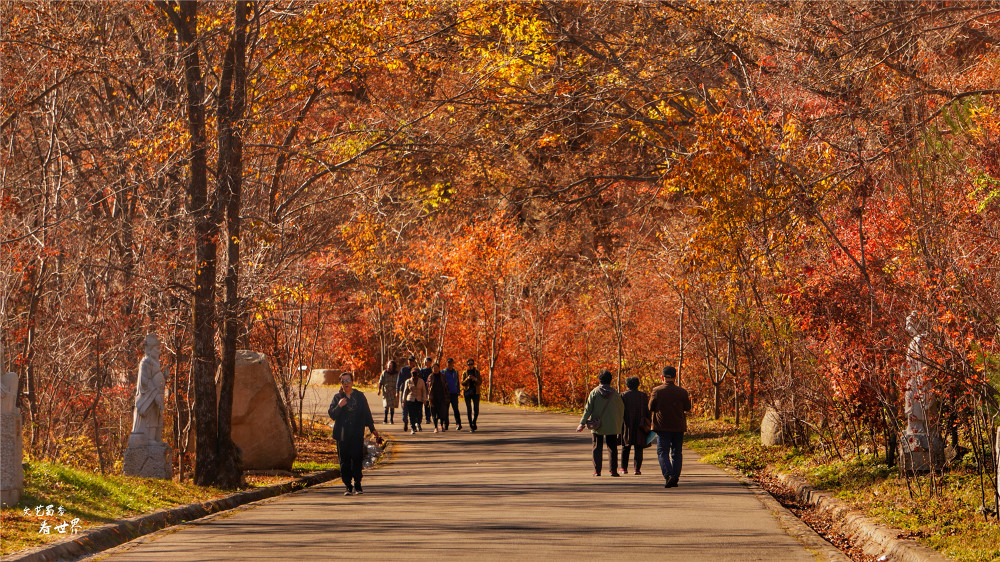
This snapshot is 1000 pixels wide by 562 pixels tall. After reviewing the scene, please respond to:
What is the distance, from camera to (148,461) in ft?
55.7

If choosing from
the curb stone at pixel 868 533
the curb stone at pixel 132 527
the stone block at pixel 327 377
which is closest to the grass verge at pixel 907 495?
the curb stone at pixel 868 533

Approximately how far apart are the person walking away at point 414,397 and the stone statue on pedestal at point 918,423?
16857 millimetres

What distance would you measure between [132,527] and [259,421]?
27.1ft

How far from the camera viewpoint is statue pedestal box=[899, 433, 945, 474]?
13969 millimetres

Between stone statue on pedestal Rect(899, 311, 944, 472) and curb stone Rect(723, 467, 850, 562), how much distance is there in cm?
Result: 158

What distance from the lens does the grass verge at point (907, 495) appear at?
34.1 ft

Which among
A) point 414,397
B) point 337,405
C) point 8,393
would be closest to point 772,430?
point 337,405

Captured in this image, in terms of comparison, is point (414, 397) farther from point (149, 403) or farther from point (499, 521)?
point (499, 521)

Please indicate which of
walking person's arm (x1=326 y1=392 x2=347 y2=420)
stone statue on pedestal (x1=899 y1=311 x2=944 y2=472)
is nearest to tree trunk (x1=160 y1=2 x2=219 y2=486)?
walking person's arm (x1=326 y1=392 x2=347 y2=420)

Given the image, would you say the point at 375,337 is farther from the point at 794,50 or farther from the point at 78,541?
the point at 78,541

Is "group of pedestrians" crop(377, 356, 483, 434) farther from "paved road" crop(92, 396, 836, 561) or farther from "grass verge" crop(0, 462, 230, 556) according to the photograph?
"grass verge" crop(0, 462, 230, 556)

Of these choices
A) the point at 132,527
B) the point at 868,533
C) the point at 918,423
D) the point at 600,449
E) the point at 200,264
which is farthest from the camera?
the point at 600,449

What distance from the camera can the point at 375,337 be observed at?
54625 millimetres

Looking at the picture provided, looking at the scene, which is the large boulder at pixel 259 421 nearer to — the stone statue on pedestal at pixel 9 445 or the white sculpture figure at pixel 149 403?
the white sculpture figure at pixel 149 403
